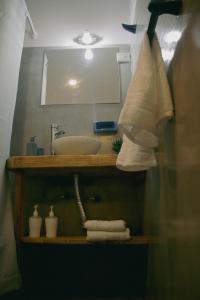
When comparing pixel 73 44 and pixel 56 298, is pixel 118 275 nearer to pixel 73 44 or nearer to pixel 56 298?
pixel 56 298

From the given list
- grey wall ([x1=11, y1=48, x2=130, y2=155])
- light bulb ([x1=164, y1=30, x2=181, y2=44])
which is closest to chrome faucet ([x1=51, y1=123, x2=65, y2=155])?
grey wall ([x1=11, y1=48, x2=130, y2=155])

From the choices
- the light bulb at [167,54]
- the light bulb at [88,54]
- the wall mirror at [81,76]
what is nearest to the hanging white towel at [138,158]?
the light bulb at [167,54]

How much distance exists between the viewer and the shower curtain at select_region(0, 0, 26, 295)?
114 cm

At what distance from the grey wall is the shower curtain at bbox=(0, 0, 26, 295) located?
43 cm

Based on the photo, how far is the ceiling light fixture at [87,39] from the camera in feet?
6.56

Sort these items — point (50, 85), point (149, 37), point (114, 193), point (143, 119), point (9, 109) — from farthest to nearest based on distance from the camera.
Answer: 1. point (50, 85)
2. point (114, 193)
3. point (9, 109)
4. point (149, 37)
5. point (143, 119)

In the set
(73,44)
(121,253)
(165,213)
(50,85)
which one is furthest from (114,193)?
(73,44)

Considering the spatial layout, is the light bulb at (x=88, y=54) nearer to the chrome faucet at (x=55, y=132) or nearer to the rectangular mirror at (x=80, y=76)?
the rectangular mirror at (x=80, y=76)

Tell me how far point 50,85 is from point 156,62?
4.56 ft

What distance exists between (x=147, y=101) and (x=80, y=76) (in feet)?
→ 4.76

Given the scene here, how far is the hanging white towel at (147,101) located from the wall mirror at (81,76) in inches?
46.3

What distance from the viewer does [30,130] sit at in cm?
185

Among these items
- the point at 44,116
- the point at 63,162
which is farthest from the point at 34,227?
the point at 44,116

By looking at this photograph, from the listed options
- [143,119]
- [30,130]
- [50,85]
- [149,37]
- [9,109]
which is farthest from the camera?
[50,85]
